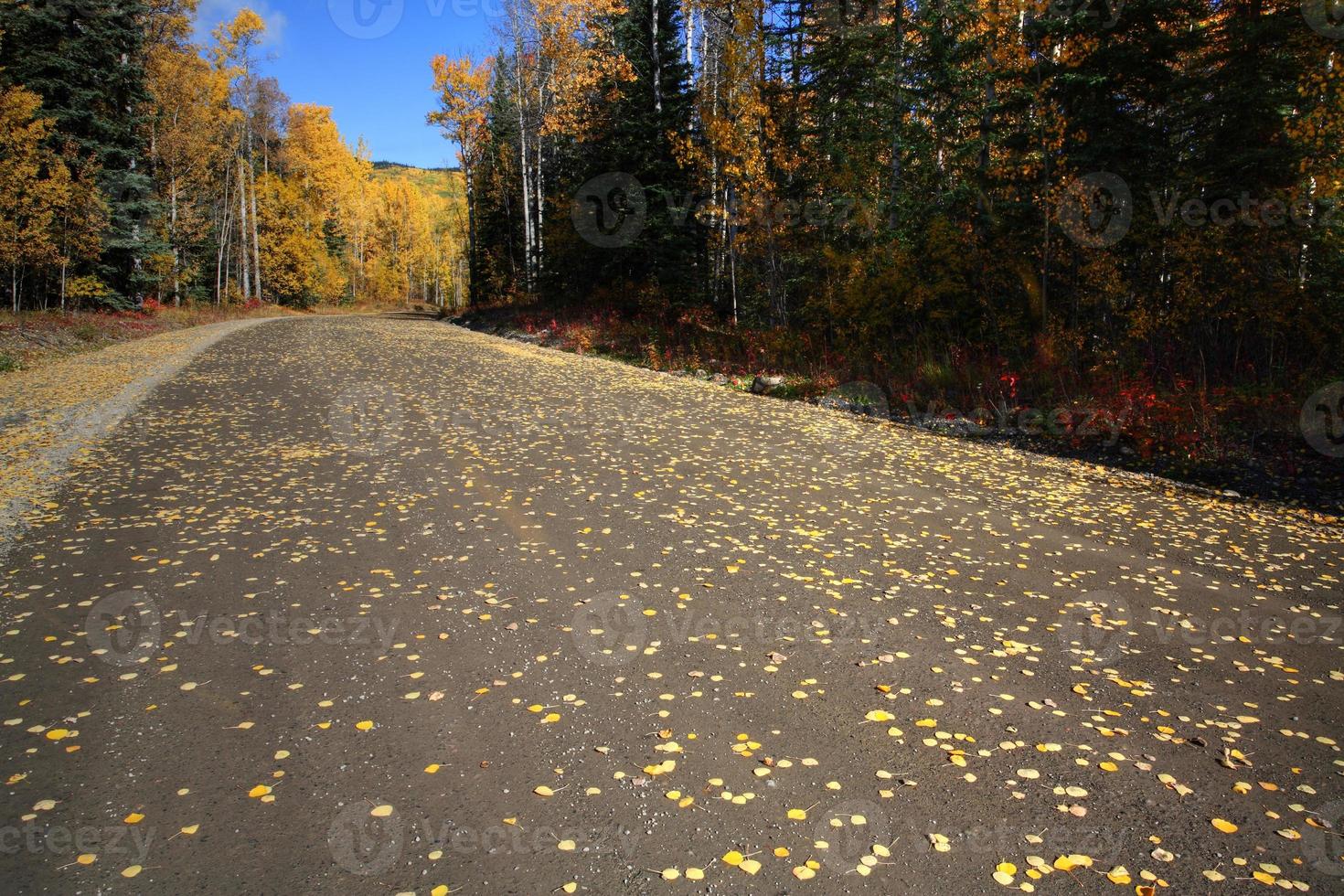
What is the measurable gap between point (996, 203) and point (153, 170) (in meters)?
36.3

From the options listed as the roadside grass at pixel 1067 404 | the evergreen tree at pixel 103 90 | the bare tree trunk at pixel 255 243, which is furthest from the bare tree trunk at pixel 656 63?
the bare tree trunk at pixel 255 243

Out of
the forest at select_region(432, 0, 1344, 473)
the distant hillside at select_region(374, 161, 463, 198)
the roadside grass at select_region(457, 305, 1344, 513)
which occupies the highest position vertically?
the distant hillside at select_region(374, 161, 463, 198)

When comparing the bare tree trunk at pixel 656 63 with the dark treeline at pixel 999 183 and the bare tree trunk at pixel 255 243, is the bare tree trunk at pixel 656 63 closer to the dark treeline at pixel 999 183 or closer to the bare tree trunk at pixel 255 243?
the dark treeline at pixel 999 183

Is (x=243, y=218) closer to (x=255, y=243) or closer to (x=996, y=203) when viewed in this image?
(x=255, y=243)

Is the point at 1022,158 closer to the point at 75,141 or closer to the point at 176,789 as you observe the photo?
the point at 176,789

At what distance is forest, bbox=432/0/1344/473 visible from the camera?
10.7m

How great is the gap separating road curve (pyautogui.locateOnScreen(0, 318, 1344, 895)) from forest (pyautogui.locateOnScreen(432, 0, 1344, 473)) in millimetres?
5110

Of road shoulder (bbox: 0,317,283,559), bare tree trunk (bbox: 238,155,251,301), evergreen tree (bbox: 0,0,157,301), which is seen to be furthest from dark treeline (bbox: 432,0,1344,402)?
bare tree trunk (bbox: 238,155,251,301)

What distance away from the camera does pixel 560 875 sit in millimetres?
2867

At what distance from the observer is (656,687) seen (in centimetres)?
421

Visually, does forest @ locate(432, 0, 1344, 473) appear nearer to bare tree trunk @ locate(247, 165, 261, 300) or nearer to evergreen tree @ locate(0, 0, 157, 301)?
evergreen tree @ locate(0, 0, 157, 301)

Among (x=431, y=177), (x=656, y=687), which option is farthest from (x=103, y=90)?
(x=431, y=177)

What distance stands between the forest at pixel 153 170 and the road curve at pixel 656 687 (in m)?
21.2

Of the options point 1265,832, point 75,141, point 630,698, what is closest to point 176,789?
point 630,698
